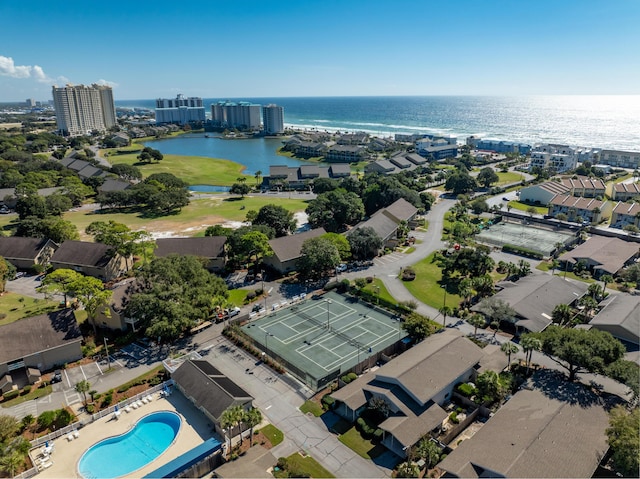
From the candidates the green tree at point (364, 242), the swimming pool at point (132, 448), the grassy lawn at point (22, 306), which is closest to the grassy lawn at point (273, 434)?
the swimming pool at point (132, 448)

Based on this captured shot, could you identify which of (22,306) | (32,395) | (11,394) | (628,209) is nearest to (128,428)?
(32,395)

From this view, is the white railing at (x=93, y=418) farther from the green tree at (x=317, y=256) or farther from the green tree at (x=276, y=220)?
the green tree at (x=276, y=220)

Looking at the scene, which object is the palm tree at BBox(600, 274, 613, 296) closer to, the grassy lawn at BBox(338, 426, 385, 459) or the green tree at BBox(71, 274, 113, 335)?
the grassy lawn at BBox(338, 426, 385, 459)

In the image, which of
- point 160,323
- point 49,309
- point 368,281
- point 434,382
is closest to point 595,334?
point 434,382

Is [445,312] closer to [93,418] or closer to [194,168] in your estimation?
[93,418]

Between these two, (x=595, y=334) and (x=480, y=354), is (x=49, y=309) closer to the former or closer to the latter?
(x=480, y=354)

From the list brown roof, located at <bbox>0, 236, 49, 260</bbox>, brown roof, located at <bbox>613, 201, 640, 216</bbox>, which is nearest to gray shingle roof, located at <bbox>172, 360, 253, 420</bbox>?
brown roof, located at <bbox>0, 236, 49, 260</bbox>

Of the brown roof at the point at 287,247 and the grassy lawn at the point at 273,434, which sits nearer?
the grassy lawn at the point at 273,434
